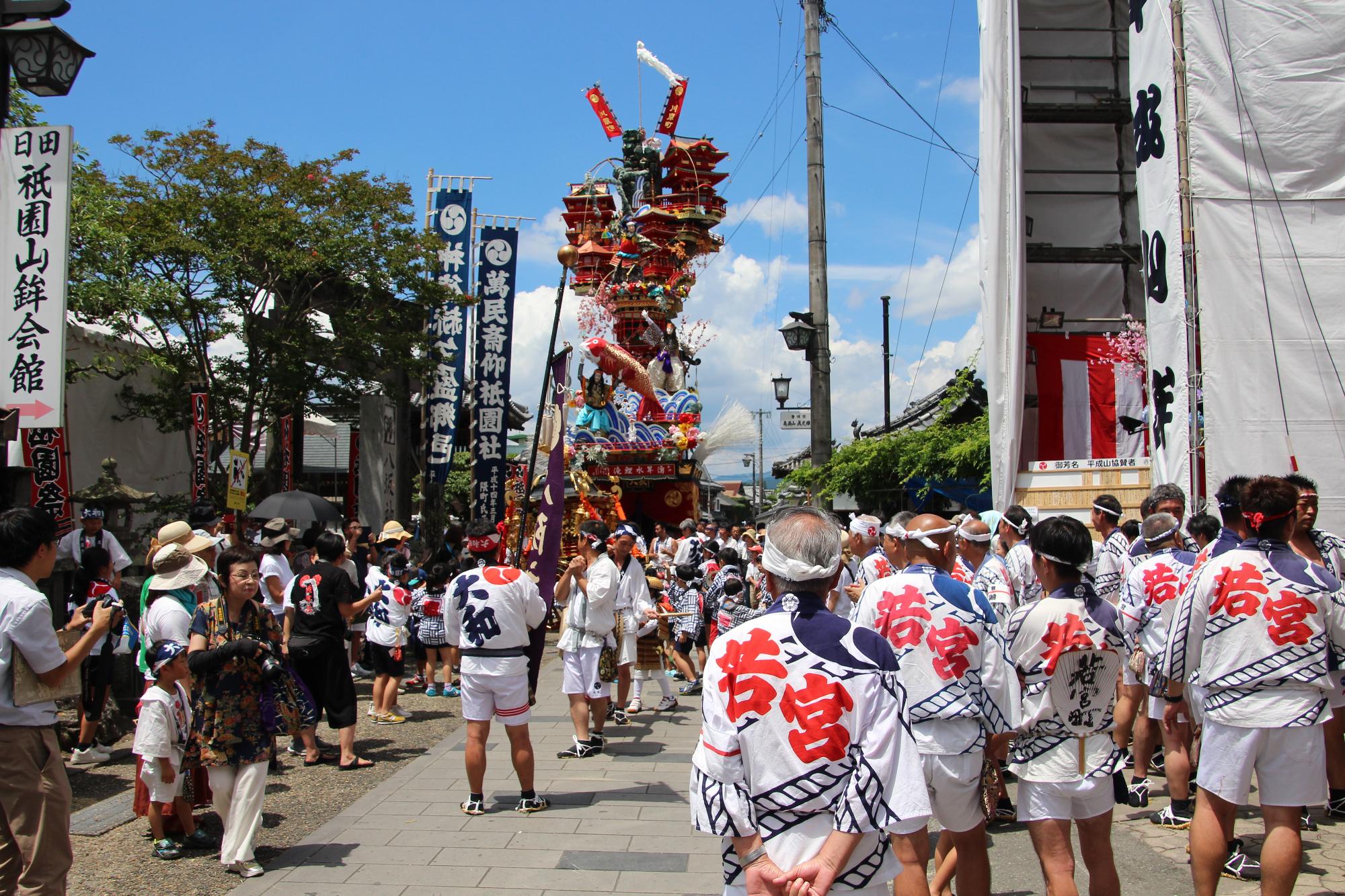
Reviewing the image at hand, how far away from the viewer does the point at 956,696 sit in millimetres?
3836

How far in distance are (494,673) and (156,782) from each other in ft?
6.21

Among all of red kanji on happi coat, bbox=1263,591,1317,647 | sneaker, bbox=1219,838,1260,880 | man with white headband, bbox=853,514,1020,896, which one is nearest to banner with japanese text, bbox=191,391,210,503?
man with white headband, bbox=853,514,1020,896

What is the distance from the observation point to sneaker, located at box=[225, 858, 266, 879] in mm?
4930

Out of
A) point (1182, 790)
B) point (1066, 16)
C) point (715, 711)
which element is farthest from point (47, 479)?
point (1066, 16)

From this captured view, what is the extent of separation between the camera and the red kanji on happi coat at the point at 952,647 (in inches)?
152

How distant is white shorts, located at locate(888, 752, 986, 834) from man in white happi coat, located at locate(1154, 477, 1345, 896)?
93 cm

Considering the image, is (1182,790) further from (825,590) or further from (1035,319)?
(1035,319)

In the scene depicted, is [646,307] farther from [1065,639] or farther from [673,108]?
[1065,639]

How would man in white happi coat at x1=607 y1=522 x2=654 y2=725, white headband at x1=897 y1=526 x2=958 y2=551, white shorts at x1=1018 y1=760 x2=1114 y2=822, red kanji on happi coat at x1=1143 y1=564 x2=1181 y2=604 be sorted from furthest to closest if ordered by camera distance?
1. man in white happi coat at x1=607 y1=522 x2=654 y2=725
2. red kanji on happi coat at x1=1143 y1=564 x2=1181 y2=604
3. white headband at x1=897 y1=526 x2=958 y2=551
4. white shorts at x1=1018 y1=760 x2=1114 y2=822

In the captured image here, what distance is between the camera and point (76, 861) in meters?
5.15

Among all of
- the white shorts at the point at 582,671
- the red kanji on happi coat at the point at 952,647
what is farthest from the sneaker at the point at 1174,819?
the white shorts at the point at 582,671

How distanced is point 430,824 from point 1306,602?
4.69m

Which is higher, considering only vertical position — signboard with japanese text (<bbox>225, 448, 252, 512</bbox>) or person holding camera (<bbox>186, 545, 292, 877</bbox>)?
signboard with japanese text (<bbox>225, 448, 252, 512</bbox>)

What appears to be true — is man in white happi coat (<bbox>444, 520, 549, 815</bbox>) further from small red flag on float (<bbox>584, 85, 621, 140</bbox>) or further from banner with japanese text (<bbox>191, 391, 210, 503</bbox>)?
small red flag on float (<bbox>584, 85, 621, 140</bbox>)
